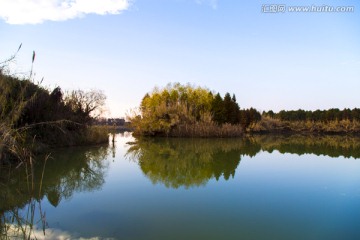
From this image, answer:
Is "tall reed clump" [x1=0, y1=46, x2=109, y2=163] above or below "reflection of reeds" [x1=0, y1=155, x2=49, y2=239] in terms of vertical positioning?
above

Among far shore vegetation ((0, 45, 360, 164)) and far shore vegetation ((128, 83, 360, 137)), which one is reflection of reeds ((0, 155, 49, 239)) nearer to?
far shore vegetation ((0, 45, 360, 164))

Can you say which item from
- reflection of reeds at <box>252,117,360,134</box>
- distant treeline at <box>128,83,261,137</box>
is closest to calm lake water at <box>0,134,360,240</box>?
distant treeline at <box>128,83,261,137</box>

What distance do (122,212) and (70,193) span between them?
1863mm

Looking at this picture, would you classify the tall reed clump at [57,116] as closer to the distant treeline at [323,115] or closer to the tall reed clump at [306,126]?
the tall reed clump at [306,126]

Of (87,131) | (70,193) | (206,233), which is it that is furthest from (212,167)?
(87,131)

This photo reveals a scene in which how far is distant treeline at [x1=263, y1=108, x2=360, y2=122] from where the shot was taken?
43616 mm

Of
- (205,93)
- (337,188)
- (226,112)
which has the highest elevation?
(205,93)

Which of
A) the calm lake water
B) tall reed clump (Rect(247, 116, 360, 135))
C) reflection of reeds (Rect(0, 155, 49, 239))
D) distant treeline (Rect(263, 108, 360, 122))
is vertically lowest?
the calm lake water

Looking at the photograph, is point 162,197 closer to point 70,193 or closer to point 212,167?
point 70,193

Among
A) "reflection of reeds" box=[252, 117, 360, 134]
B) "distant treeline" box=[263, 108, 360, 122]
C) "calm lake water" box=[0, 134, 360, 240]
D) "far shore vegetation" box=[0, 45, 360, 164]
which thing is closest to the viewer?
"calm lake water" box=[0, 134, 360, 240]

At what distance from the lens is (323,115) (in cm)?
4591

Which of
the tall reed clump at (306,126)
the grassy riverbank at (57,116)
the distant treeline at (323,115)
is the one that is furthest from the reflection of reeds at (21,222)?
the distant treeline at (323,115)

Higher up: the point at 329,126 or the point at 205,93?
the point at 205,93

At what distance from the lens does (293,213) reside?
4.77 m
